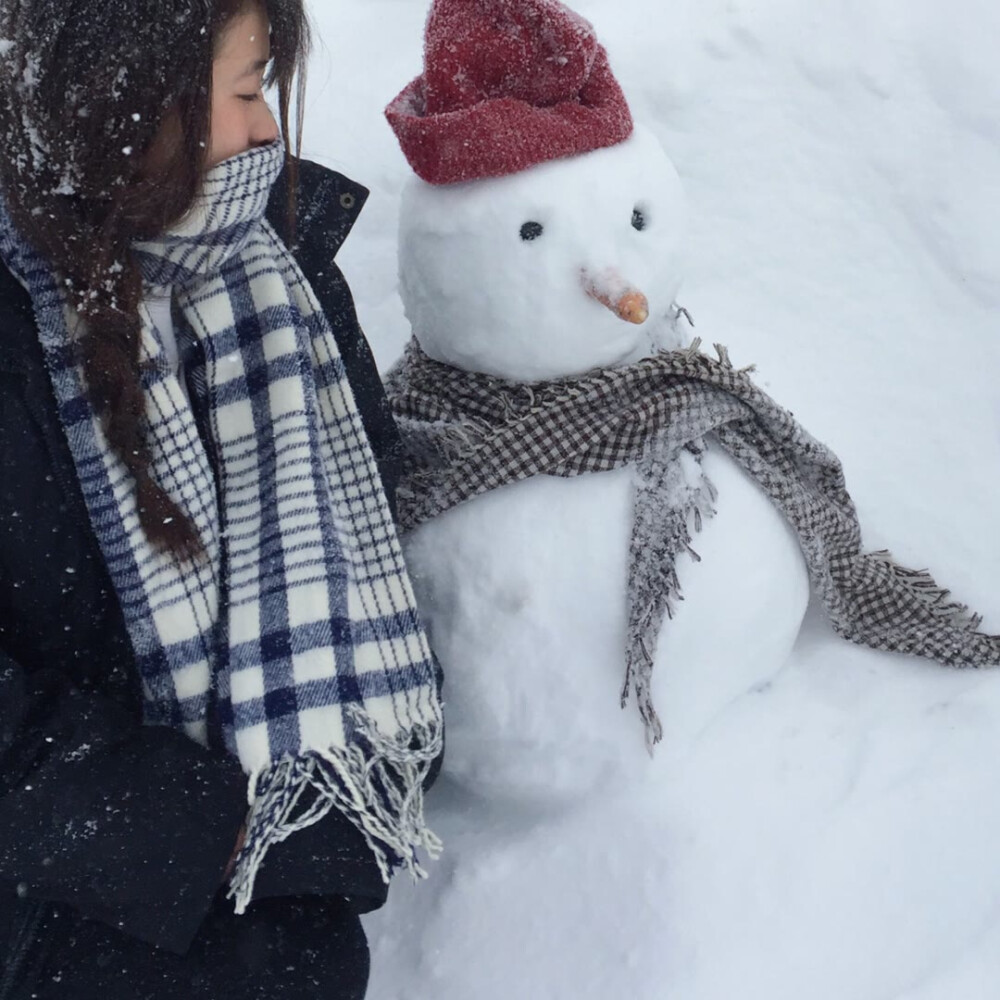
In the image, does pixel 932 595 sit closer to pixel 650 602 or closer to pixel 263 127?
pixel 650 602

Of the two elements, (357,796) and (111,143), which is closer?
(111,143)

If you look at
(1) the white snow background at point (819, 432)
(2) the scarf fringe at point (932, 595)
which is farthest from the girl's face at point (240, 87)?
(2) the scarf fringe at point (932, 595)

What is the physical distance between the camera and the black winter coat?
33.0 inches

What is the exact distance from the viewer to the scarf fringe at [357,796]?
2.95 ft

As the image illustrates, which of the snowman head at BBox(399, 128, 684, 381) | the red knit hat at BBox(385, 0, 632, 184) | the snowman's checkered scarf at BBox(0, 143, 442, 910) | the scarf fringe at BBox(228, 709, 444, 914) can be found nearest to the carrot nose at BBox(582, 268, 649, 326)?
the snowman head at BBox(399, 128, 684, 381)

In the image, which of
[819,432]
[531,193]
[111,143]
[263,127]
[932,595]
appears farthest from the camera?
[819,432]

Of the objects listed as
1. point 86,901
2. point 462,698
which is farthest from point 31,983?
point 462,698

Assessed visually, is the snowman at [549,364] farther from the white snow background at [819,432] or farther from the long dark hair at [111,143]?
the long dark hair at [111,143]

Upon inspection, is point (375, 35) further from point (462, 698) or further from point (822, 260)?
point (462, 698)

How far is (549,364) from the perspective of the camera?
3.53 feet

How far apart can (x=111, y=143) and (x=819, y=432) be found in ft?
3.52

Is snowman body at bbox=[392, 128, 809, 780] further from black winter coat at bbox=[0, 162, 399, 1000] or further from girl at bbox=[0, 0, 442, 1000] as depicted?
black winter coat at bbox=[0, 162, 399, 1000]

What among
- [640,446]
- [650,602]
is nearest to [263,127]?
[640,446]

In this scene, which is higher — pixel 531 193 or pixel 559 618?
pixel 531 193
